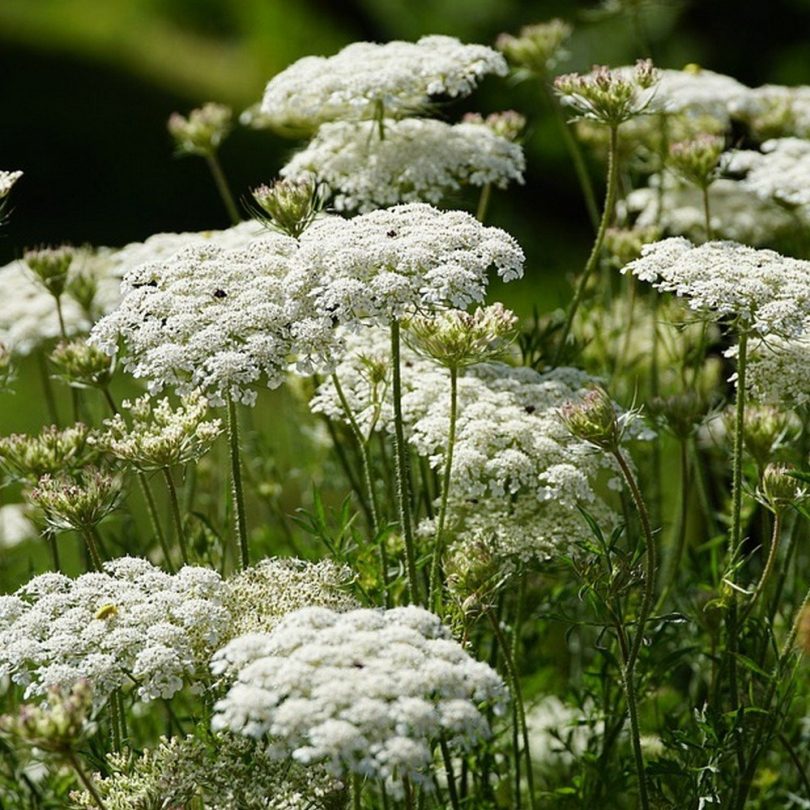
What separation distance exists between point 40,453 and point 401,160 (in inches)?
55.4

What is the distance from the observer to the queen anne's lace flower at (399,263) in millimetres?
2678

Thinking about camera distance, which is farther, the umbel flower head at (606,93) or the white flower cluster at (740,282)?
the umbel flower head at (606,93)

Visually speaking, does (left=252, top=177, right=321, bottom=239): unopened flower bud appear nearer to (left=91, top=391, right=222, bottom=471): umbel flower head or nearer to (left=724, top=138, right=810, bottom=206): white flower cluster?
(left=91, top=391, right=222, bottom=471): umbel flower head

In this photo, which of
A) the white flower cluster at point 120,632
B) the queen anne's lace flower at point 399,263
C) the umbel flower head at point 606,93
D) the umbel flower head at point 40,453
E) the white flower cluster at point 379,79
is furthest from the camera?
the white flower cluster at point 379,79

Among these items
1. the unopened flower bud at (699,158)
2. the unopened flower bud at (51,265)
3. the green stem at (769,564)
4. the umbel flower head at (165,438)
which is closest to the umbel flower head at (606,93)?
the unopened flower bud at (699,158)

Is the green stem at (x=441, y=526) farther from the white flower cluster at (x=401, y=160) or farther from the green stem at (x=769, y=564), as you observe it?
the white flower cluster at (x=401, y=160)

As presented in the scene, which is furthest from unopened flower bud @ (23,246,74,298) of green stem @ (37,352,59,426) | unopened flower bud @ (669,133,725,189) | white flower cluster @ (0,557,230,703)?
unopened flower bud @ (669,133,725,189)

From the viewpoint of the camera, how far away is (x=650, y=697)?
3.69 m

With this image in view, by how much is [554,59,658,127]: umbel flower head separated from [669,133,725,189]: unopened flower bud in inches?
12.4

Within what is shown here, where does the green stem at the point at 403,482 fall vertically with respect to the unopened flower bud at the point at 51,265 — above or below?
below

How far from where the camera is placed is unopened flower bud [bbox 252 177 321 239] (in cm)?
312

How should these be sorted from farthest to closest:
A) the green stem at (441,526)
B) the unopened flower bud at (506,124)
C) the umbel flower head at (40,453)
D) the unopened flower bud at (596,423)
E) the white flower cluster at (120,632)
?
the unopened flower bud at (506,124)
the umbel flower head at (40,453)
the green stem at (441,526)
the unopened flower bud at (596,423)
the white flower cluster at (120,632)

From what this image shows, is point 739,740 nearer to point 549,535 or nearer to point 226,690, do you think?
point 549,535

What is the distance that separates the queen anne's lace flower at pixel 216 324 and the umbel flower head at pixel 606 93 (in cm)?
89
